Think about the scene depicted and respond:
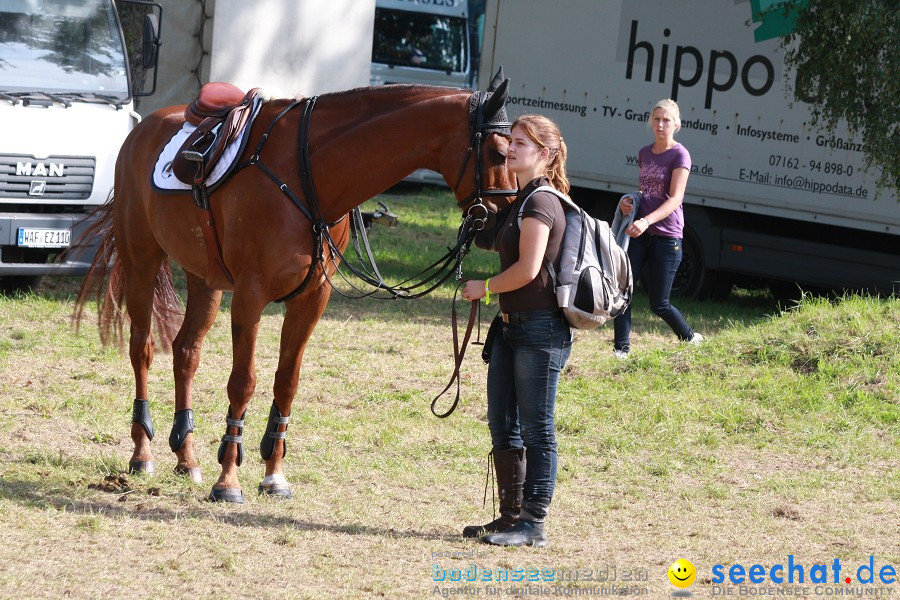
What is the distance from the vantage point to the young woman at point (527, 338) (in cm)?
462

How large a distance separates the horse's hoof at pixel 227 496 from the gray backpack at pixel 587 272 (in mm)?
1849

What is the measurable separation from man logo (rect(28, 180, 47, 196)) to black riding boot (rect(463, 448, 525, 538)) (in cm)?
623

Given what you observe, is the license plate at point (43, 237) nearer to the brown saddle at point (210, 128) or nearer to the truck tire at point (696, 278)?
the brown saddle at point (210, 128)

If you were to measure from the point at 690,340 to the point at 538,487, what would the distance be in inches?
173

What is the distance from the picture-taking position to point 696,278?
12.4 m

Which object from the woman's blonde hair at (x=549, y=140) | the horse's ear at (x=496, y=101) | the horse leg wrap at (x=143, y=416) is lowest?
the horse leg wrap at (x=143, y=416)

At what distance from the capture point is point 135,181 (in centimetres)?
624

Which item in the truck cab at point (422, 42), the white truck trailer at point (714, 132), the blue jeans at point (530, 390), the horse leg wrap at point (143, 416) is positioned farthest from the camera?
the truck cab at point (422, 42)

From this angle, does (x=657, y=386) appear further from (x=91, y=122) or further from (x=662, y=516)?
(x=91, y=122)

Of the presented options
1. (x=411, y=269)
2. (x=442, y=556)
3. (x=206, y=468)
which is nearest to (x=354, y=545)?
(x=442, y=556)

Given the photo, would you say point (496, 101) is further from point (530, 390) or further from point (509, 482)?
point (509, 482)

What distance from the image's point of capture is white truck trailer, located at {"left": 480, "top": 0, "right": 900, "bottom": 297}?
449 inches

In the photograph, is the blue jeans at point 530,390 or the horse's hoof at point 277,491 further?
the horse's hoof at point 277,491

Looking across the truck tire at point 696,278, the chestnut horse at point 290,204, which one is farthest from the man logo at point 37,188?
the truck tire at point 696,278
